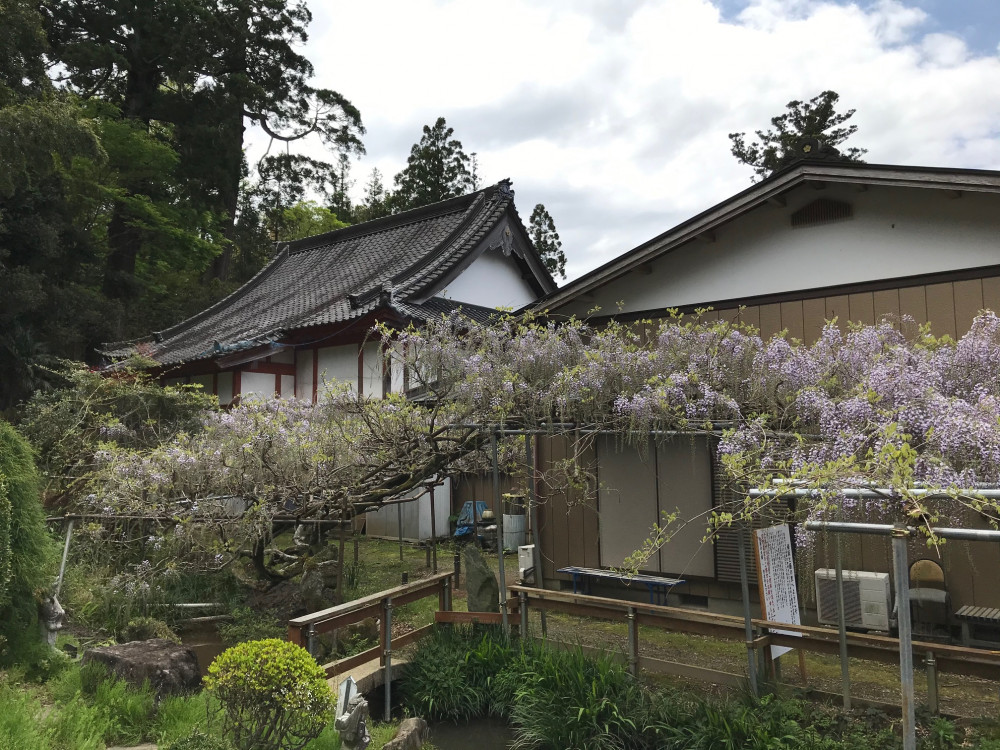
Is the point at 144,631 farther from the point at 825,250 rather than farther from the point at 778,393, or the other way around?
the point at 825,250

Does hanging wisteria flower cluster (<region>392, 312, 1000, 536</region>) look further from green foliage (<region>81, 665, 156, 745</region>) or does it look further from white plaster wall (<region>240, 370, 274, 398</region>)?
white plaster wall (<region>240, 370, 274, 398</region>)

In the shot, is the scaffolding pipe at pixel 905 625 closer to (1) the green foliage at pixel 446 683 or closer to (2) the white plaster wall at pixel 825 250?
(1) the green foliage at pixel 446 683

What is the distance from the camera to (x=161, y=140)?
22.1 meters

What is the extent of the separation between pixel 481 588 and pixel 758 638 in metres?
2.98

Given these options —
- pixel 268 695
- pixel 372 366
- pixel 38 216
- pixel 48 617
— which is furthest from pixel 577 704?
pixel 38 216

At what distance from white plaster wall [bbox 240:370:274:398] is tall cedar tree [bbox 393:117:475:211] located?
621 inches

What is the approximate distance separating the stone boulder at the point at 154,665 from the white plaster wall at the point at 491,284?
1060cm

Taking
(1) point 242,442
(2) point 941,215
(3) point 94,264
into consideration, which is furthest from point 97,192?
(2) point 941,215

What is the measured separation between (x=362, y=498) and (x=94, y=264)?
16199 millimetres

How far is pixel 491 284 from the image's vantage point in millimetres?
17594

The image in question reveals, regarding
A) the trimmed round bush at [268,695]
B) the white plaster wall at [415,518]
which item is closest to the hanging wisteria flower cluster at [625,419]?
the trimmed round bush at [268,695]

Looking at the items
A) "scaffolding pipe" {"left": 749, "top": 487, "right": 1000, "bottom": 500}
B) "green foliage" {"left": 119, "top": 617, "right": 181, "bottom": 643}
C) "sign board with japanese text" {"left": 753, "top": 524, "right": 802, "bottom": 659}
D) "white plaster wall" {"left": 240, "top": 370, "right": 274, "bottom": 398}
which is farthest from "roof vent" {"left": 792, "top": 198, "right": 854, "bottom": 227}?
"white plaster wall" {"left": 240, "top": 370, "right": 274, "bottom": 398}

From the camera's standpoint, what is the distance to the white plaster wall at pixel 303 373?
51.5 ft

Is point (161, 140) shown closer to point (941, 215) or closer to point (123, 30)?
point (123, 30)
